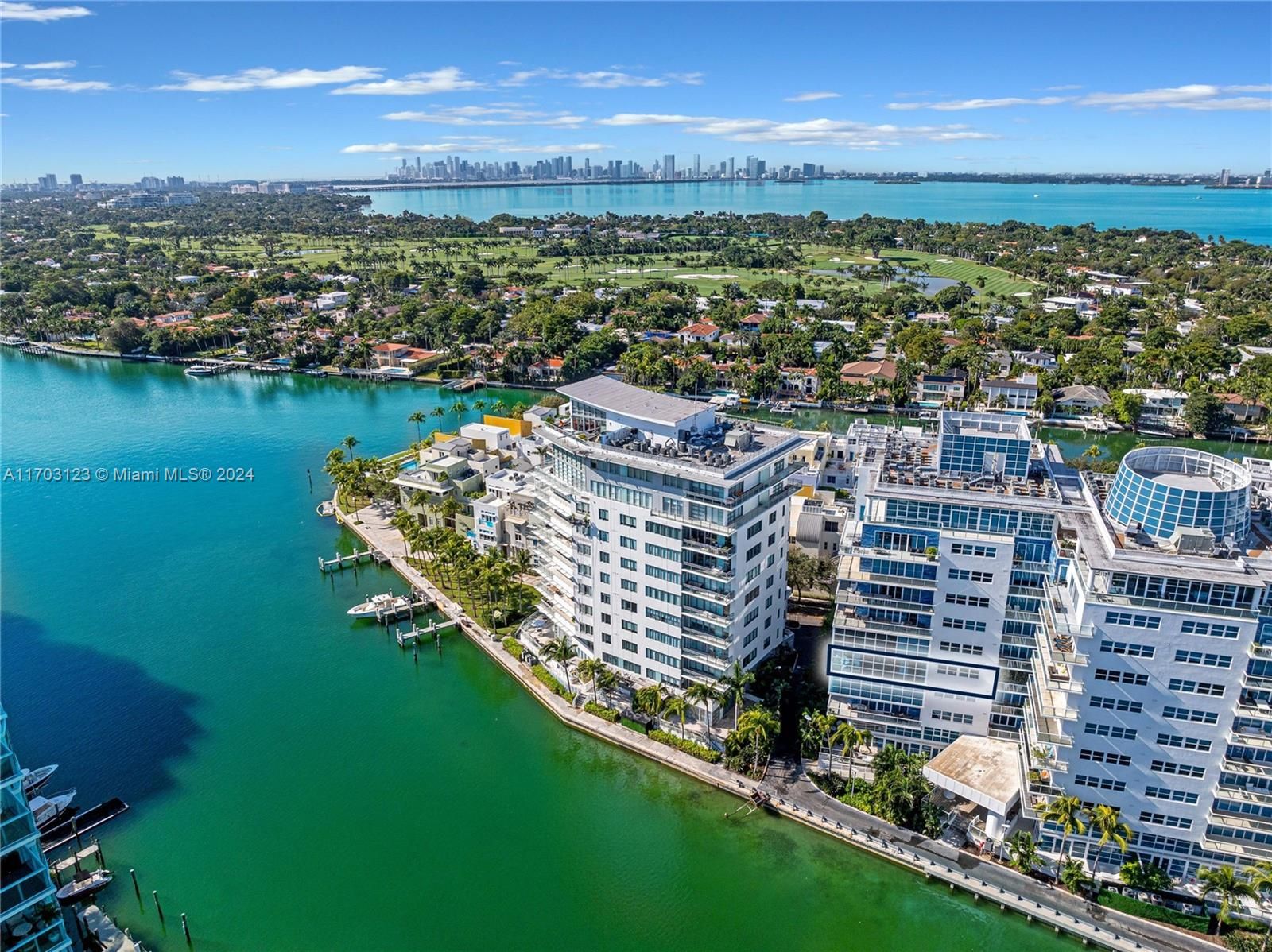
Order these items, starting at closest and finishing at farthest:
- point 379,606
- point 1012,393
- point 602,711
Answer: point 602,711
point 379,606
point 1012,393

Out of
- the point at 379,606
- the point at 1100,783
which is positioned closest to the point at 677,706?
the point at 1100,783

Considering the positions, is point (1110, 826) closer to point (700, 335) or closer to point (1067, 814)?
point (1067, 814)

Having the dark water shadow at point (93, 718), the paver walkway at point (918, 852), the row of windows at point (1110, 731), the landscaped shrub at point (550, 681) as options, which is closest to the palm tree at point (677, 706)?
the paver walkway at point (918, 852)

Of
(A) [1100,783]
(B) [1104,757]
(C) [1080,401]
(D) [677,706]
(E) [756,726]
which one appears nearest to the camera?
(B) [1104,757]

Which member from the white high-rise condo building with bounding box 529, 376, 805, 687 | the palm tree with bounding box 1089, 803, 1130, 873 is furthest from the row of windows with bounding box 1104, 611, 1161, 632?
the white high-rise condo building with bounding box 529, 376, 805, 687

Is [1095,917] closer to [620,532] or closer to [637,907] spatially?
[637,907]

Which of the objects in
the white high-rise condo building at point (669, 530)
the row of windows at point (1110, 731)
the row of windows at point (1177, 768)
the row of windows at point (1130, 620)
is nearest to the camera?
the row of windows at point (1130, 620)

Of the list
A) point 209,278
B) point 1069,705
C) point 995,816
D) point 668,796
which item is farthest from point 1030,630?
point 209,278

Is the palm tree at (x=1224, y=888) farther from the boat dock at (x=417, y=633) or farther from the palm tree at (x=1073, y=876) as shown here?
the boat dock at (x=417, y=633)
